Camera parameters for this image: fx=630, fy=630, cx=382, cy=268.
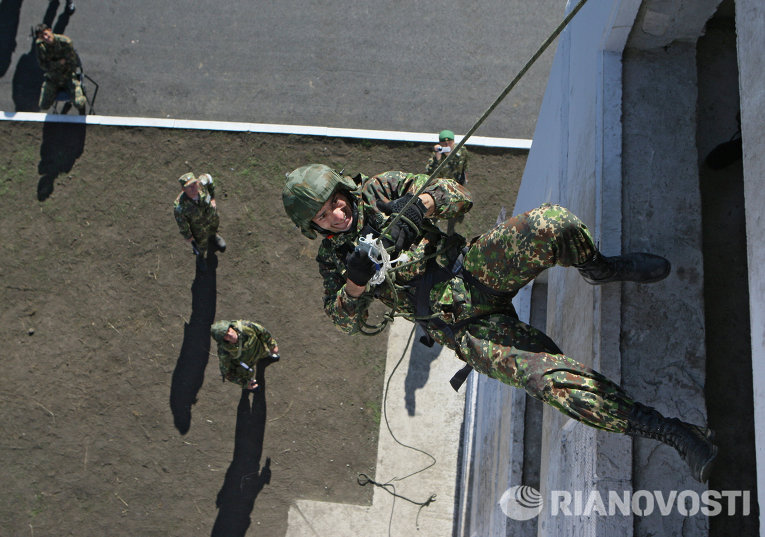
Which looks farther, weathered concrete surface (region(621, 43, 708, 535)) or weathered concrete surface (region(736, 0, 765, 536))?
weathered concrete surface (region(621, 43, 708, 535))

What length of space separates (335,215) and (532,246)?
4.62 ft

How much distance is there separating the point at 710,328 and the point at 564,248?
1228 mm

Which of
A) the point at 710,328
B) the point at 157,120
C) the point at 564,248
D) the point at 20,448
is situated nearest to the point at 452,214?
the point at 564,248

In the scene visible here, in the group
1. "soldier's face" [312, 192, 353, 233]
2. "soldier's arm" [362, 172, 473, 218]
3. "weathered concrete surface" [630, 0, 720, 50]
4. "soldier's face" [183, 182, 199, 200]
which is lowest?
"soldier's face" [312, 192, 353, 233]

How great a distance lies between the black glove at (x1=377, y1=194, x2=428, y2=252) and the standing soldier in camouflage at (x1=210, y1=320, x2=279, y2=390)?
4118 mm

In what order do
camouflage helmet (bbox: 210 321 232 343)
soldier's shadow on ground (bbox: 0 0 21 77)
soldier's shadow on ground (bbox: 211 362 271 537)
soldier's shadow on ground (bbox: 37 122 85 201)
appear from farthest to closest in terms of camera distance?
soldier's shadow on ground (bbox: 0 0 21 77) < soldier's shadow on ground (bbox: 37 122 85 201) < soldier's shadow on ground (bbox: 211 362 271 537) < camouflage helmet (bbox: 210 321 232 343)

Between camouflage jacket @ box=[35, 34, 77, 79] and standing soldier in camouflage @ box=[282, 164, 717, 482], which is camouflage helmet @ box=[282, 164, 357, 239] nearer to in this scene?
standing soldier in camouflage @ box=[282, 164, 717, 482]

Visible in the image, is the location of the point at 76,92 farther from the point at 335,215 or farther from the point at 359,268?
the point at 359,268

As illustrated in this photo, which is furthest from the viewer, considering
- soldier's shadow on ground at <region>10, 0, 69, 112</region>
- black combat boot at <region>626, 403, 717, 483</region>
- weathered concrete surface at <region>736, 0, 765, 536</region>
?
soldier's shadow on ground at <region>10, 0, 69, 112</region>

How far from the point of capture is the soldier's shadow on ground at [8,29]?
10.8m

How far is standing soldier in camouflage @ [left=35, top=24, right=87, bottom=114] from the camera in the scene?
973 cm

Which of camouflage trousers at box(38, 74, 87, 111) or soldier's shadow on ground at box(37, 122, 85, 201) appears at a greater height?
camouflage trousers at box(38, 74, 87, 111)

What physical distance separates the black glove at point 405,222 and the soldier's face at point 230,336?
4.10 meters

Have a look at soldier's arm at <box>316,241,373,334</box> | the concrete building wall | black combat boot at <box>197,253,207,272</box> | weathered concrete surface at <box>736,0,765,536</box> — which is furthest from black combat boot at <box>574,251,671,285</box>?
black combat boot at <box>197,253,207,272</box>
